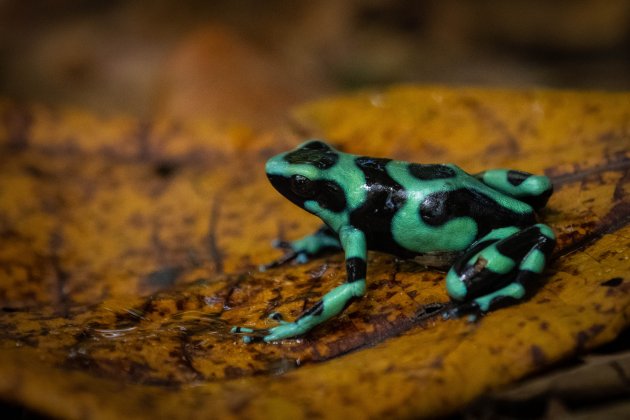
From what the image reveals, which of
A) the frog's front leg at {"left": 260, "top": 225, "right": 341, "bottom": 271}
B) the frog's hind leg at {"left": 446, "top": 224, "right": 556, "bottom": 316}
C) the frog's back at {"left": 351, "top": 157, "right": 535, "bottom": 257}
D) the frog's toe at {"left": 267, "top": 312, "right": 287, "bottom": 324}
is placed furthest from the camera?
the frog's front leg at {"left": 260, "top": 225, "right": 341, "bottom": 271}

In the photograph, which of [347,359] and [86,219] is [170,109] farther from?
[347,359]

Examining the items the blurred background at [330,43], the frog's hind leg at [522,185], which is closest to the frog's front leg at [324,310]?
the frog's hind leg at [522,185]

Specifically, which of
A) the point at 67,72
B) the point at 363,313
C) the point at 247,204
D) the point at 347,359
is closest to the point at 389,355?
the point at 347,359

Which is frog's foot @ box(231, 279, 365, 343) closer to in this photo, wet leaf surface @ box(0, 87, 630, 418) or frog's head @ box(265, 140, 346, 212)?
wet leaf surface @ box(0, 87, 630, 418)

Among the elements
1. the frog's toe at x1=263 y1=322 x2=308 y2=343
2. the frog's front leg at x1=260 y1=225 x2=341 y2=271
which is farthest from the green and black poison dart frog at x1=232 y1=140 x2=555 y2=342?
the frog's front leg at x1=260 y1=225 x2=341 y2=271

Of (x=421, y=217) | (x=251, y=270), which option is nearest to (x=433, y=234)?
(x=421, y=217)
